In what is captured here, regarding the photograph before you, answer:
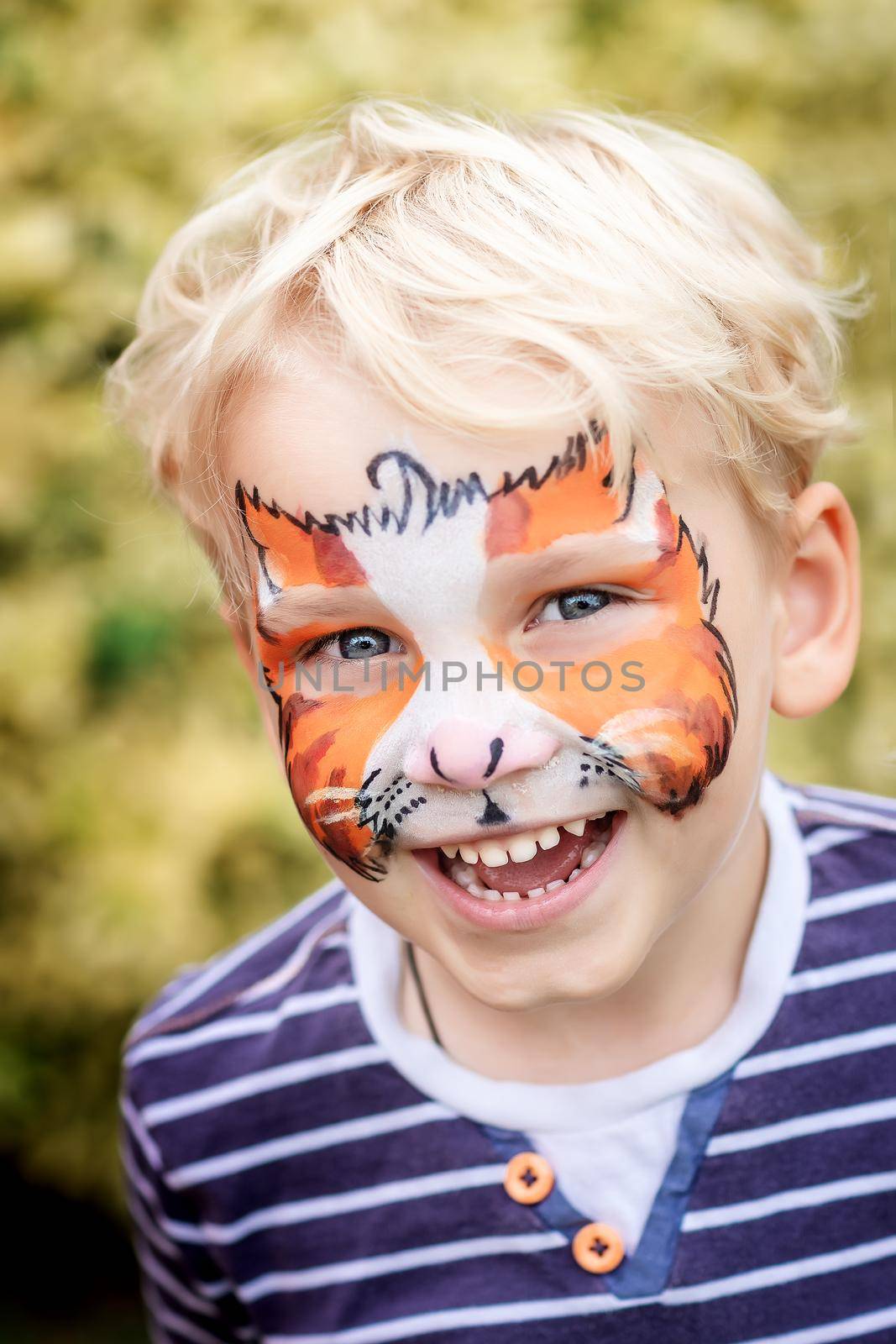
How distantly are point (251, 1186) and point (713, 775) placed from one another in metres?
0.71

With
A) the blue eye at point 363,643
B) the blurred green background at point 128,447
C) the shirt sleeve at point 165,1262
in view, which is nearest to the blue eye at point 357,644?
the blue eye at point 363,643

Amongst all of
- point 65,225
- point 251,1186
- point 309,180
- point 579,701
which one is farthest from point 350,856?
point 65,225

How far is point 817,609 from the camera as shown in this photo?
1.25 metres

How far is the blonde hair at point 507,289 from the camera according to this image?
102cm

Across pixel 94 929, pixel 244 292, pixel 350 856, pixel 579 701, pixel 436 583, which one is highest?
pixel 244 292

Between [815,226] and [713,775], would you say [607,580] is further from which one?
[815,226]

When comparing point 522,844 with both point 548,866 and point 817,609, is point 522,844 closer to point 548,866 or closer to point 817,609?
point 548,866

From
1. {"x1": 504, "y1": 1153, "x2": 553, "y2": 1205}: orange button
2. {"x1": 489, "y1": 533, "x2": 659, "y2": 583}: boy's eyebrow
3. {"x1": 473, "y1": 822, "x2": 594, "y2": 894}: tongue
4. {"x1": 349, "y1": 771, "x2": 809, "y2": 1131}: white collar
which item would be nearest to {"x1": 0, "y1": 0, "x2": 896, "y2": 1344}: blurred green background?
{"x1": 349, "y1": 771, "x2": 809, "y2": 1131}: white collar

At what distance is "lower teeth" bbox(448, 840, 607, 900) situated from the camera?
3.58 feet

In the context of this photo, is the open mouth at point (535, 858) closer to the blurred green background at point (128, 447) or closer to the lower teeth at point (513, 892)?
the lower teeth at point (513, 892)

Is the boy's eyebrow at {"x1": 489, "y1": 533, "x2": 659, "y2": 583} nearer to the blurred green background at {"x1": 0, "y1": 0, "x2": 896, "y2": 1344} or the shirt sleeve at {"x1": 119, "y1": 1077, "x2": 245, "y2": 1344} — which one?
the shirt sleeve at {"x1": 119, "y1": 1077, "x2": 245, "y2": 1344}

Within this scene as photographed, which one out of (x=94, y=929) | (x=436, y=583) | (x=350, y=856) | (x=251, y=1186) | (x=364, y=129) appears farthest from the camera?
(x=94, y=929)

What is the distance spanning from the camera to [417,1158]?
1294mm

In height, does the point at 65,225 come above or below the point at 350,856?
above
